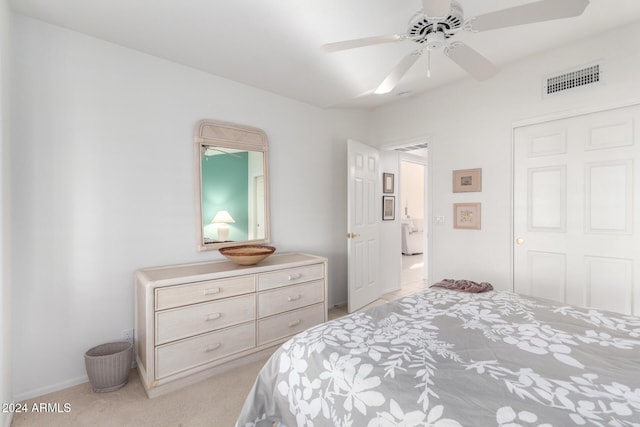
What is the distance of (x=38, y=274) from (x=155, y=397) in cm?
114

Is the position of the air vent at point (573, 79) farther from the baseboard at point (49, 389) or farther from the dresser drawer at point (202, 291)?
the baseboard at point (49, 389)

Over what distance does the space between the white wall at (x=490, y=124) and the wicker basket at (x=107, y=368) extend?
3022 mm

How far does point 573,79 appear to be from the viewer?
2436 millimetres

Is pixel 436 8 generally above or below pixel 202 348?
above

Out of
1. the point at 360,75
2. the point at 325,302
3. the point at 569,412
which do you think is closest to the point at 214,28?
the point at 360,75

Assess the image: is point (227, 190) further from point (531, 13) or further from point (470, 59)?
point (531, 13)

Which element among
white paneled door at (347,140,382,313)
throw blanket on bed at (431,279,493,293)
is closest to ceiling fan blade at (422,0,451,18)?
throw blanket on bed at (431,279,493,293)

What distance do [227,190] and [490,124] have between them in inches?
106

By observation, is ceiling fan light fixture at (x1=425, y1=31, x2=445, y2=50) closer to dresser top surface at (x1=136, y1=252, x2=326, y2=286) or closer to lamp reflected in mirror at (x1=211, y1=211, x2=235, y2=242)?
dresser top surface at (x1=136, y1=252, x2=326, y2=286)

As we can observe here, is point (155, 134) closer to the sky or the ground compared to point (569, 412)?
closer to the sky

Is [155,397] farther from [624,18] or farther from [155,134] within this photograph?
[624,18]

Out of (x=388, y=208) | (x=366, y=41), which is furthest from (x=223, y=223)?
(x=388, y=208)

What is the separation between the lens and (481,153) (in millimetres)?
3016

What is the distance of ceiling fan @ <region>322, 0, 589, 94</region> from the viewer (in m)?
1.29
